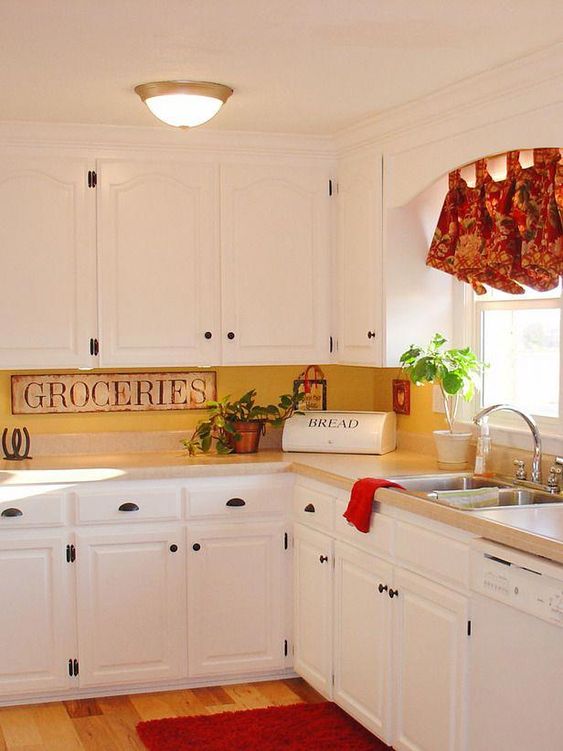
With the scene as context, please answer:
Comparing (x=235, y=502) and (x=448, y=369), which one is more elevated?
(x=448, y=369)

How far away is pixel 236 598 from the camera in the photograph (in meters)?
4.31

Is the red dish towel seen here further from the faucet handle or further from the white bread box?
the white bread box

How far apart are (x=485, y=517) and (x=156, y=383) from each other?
2.18 metres

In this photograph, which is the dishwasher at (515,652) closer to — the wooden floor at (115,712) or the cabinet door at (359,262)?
the wooden floor at (115,712)

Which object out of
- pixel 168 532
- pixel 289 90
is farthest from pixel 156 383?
pixel 289 90

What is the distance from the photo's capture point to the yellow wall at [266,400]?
467 centimetres

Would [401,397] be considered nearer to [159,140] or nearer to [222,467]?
[222,467]

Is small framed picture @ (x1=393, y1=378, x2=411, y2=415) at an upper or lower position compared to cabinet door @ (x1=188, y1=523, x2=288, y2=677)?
upper

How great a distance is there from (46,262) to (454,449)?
5.95 ft

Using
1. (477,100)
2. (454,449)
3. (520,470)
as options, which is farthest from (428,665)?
(477,100)

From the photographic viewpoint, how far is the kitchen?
3.86m

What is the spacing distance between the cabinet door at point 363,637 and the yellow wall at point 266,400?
3.21ft

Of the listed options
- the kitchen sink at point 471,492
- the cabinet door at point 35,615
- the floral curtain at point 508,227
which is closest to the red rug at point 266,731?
the cabinet door at point 35,615

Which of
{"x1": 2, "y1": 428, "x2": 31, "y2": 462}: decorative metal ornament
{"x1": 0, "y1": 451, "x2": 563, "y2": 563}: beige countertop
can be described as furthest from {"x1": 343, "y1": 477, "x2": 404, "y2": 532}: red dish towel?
{"x1": 2, "y1": 428, "x2": 31, "y2": 462}: decorative metal ornament
